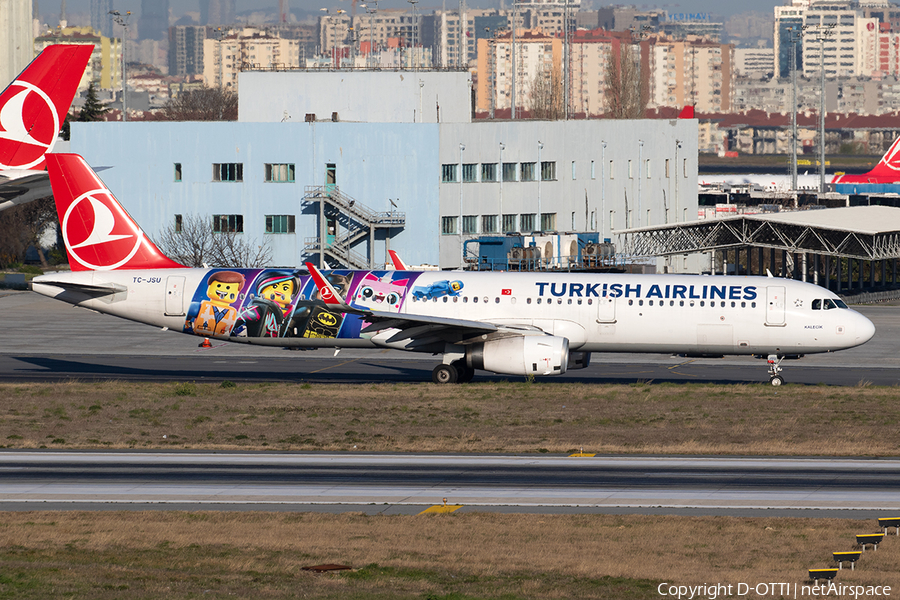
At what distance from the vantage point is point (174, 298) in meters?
48.3

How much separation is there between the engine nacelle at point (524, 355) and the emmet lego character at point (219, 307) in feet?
33.3

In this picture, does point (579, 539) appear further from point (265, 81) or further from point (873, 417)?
point (265, 81)

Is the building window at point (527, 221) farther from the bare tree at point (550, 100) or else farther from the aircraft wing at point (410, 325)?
the aircraft wing at point (410, 325)

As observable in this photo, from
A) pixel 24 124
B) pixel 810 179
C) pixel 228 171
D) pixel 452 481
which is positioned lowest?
pixel 452 481

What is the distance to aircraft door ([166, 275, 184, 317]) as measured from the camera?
48.3 meters

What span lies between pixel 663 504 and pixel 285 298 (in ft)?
76.6

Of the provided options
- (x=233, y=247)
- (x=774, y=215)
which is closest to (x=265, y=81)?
(x=233, y=247)

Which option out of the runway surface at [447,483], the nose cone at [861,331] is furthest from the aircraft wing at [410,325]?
the nose cone at [861,331]

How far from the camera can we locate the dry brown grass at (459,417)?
36.8 m

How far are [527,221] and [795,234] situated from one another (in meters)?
25.0

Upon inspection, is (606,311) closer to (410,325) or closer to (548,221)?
(410,325)

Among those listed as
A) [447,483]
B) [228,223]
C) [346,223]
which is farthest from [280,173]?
[447,483]

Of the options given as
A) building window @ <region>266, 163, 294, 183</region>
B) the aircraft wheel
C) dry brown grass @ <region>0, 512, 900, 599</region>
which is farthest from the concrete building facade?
dry brown grass @ <region>0, 512, 900, 599</region>

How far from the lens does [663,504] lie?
28.7m
